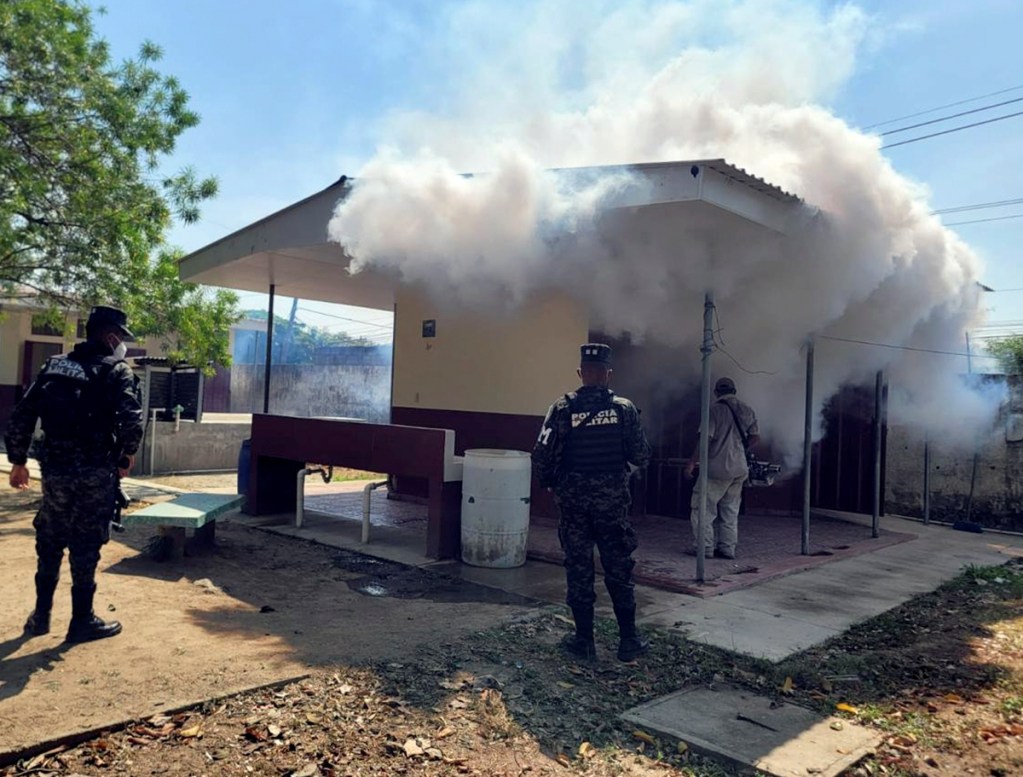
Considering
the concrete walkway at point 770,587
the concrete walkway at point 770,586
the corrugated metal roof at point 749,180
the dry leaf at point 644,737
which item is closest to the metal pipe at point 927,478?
the concrete walkway at point 770,586

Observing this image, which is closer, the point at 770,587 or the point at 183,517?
the point at 183,517

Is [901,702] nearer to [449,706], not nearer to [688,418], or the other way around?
[449,706]

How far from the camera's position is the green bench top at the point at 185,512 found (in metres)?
6.24

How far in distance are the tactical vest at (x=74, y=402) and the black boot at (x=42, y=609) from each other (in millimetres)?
893

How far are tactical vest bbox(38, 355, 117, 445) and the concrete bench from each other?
176 centimetres

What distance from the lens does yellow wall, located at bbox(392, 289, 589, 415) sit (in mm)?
8648

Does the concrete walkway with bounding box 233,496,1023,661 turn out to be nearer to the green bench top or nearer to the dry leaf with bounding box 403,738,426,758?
the green bench top

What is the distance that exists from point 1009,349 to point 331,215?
51.8ft

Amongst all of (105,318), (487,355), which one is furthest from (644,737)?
(487,355)

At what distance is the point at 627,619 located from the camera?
460cm

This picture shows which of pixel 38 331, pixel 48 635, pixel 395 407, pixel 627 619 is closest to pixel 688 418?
pixel 395 407

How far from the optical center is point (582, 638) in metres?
4.62

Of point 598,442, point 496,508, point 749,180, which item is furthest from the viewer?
point 496,508

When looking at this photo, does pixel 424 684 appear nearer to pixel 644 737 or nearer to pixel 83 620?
pixel 644 737
